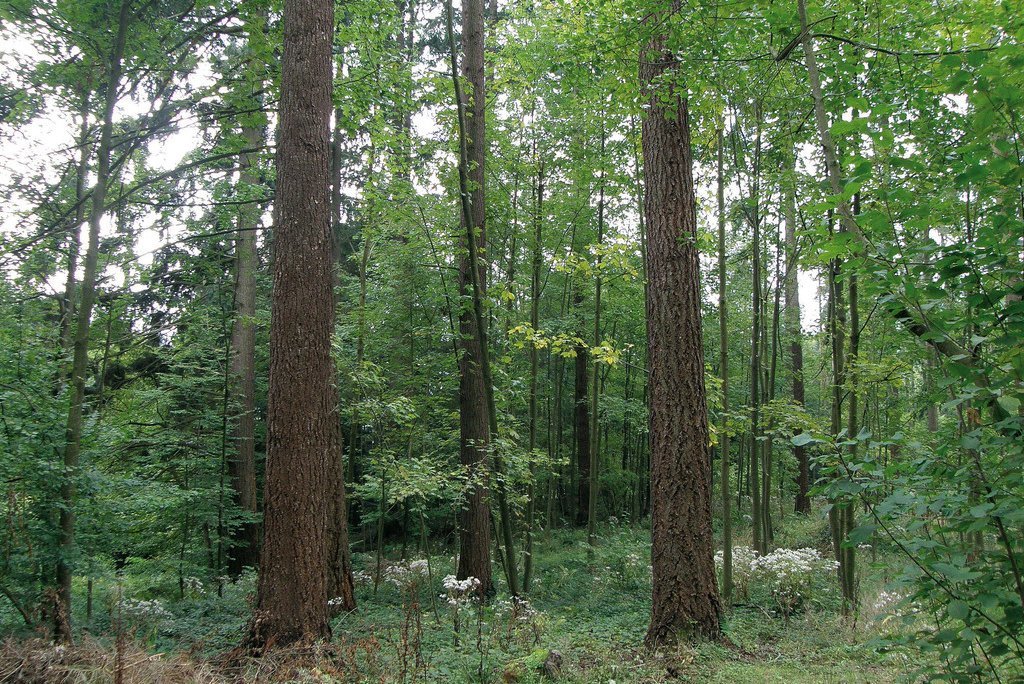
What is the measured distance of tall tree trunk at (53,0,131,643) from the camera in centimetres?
617

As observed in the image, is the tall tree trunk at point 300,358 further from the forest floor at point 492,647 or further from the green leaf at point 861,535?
the green leaf at point 861,535

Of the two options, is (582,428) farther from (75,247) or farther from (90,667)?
(90,667)

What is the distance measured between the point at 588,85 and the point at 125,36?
518cm

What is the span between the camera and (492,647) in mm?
5328

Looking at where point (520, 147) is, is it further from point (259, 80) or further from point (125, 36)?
point (125, 36)

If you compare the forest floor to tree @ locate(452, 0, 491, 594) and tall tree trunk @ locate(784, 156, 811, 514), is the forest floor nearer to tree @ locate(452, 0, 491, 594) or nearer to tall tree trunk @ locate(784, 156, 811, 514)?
tree @ locate(452, 0, 491, 594)

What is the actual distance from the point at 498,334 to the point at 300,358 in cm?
390

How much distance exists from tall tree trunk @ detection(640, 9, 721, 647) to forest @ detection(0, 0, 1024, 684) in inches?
1.2

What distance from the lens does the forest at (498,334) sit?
2.46 meters

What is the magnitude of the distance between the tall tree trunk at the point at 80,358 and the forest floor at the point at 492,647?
817mm

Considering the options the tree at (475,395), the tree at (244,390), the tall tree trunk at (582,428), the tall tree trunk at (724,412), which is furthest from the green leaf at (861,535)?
the tall tree trunk at (582,428)

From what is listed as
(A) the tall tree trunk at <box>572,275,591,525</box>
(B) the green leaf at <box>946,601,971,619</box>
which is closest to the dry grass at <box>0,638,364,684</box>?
(B) the green leaf at <box>946,601,971,619</box>

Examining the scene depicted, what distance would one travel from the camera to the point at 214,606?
27.7ft

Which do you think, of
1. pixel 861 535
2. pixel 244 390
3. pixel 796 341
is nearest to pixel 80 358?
pixel 244 390
